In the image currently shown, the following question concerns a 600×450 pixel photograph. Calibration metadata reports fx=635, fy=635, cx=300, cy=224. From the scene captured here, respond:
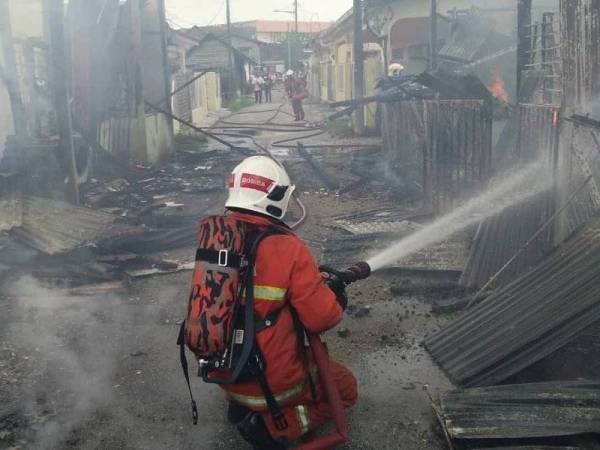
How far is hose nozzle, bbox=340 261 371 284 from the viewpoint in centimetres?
329

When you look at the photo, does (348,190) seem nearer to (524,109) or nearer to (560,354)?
(524,109)

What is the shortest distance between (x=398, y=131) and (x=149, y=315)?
274 inches

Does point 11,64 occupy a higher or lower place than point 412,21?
lower

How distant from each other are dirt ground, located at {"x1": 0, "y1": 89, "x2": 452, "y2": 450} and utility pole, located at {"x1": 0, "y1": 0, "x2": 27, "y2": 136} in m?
5.60

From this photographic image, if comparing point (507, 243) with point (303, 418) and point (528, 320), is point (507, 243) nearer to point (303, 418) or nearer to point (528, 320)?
point (528, 320)

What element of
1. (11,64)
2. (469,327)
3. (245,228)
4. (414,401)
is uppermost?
(11,64)

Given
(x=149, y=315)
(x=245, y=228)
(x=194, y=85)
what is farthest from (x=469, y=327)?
(x=194, y=85)

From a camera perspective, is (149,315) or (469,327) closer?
(469,327)

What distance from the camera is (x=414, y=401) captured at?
161 inches

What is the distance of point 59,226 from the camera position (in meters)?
7.71

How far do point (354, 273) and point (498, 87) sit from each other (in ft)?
34.7

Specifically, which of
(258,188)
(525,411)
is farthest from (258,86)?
(258,188)

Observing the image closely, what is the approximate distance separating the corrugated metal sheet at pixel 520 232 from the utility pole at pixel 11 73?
8.39 m

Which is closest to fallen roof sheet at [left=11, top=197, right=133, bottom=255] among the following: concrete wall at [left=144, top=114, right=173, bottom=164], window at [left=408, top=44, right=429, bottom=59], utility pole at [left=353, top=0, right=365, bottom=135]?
concrete wall at [left=144, top=114, right=173, bottom=164]
